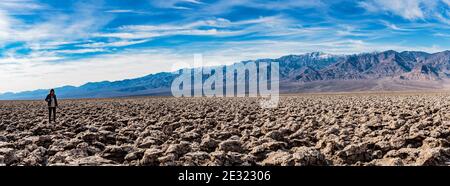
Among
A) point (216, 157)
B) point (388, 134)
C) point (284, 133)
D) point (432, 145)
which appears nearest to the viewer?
point (216, 157)

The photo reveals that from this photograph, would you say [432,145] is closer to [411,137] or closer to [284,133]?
[411,137]

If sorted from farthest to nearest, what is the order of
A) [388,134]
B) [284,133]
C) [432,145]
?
1. [284,133]
2. [388,134]
3. [432,145]

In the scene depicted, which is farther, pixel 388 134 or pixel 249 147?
pixel 388 134

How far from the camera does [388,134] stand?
8.64 m

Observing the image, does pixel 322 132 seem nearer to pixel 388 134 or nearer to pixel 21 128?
pixel 388 134

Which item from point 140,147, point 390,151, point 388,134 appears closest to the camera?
point 390,151

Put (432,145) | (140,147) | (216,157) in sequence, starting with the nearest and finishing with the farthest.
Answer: (216,157)
(432,145)
(140,147)

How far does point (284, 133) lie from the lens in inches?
371
